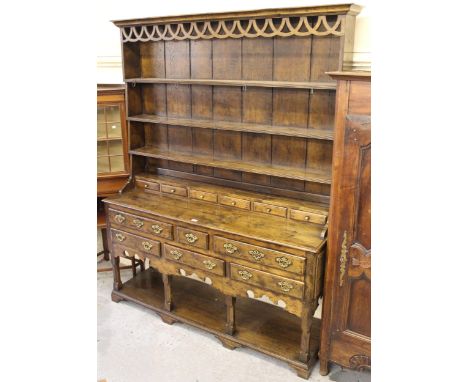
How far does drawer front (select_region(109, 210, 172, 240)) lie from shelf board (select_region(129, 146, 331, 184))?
1.51ft

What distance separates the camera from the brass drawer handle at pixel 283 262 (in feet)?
6.96

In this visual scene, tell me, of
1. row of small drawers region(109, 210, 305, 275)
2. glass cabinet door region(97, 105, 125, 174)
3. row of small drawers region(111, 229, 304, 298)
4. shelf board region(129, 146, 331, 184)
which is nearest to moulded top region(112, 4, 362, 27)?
glass cabinet door region(97, 105, 125, 174)

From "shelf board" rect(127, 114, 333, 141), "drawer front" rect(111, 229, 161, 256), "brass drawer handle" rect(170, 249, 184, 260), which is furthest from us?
"drawer front" rect(111, 229, 161, 256)

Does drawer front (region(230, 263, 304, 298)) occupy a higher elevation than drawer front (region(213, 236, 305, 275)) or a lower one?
lower

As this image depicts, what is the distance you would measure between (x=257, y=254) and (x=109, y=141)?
1597 mm

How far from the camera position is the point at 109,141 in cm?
312

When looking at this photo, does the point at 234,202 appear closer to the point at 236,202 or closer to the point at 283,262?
the point at 236,202

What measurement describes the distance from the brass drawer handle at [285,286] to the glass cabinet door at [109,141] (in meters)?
1.68

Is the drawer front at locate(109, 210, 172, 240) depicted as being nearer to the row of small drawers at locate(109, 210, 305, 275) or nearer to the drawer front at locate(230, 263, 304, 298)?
the row of small drawers at locate(109, 210, 305, 275)

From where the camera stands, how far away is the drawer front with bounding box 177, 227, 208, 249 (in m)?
2.40
